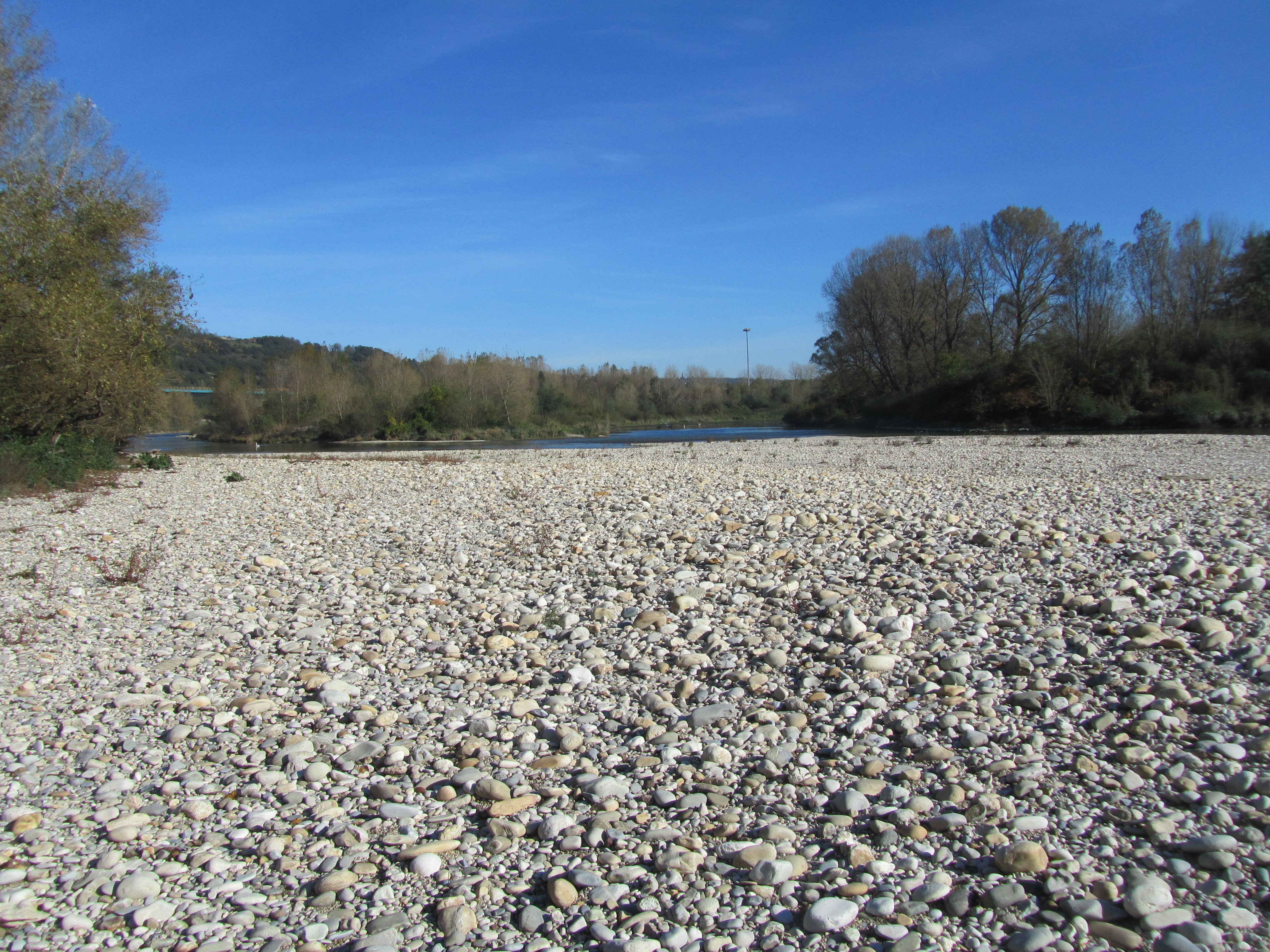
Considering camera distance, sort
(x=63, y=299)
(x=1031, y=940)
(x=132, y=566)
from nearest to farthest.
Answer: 1. (x=1031, y=940)
2. (x=132, y=566)
3. (x=63, y=299)

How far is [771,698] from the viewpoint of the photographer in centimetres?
441

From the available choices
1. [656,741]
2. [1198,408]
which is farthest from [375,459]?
[1198,408]

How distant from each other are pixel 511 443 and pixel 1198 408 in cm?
→ 3495

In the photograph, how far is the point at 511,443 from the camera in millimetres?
46500

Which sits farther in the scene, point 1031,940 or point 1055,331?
point 1055,331

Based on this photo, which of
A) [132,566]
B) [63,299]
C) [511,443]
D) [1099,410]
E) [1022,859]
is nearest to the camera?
[1022,859]

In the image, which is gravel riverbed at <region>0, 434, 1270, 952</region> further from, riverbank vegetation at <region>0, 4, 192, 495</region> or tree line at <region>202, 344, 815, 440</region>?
tree line at <region>202, 344, 815, 440</region>

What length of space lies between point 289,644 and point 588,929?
3.81m

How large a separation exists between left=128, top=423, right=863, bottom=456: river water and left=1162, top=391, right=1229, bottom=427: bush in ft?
42.1

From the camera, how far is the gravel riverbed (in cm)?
254

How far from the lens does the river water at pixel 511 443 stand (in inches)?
1522

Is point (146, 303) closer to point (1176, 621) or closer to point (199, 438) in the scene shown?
point (1176, 621)

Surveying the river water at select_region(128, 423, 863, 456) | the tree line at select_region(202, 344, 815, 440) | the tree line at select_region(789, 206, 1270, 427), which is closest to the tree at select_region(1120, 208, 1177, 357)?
the tree line at select_region(789, 206, 1270, 427)

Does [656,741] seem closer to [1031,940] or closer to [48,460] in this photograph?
[1031,940]
